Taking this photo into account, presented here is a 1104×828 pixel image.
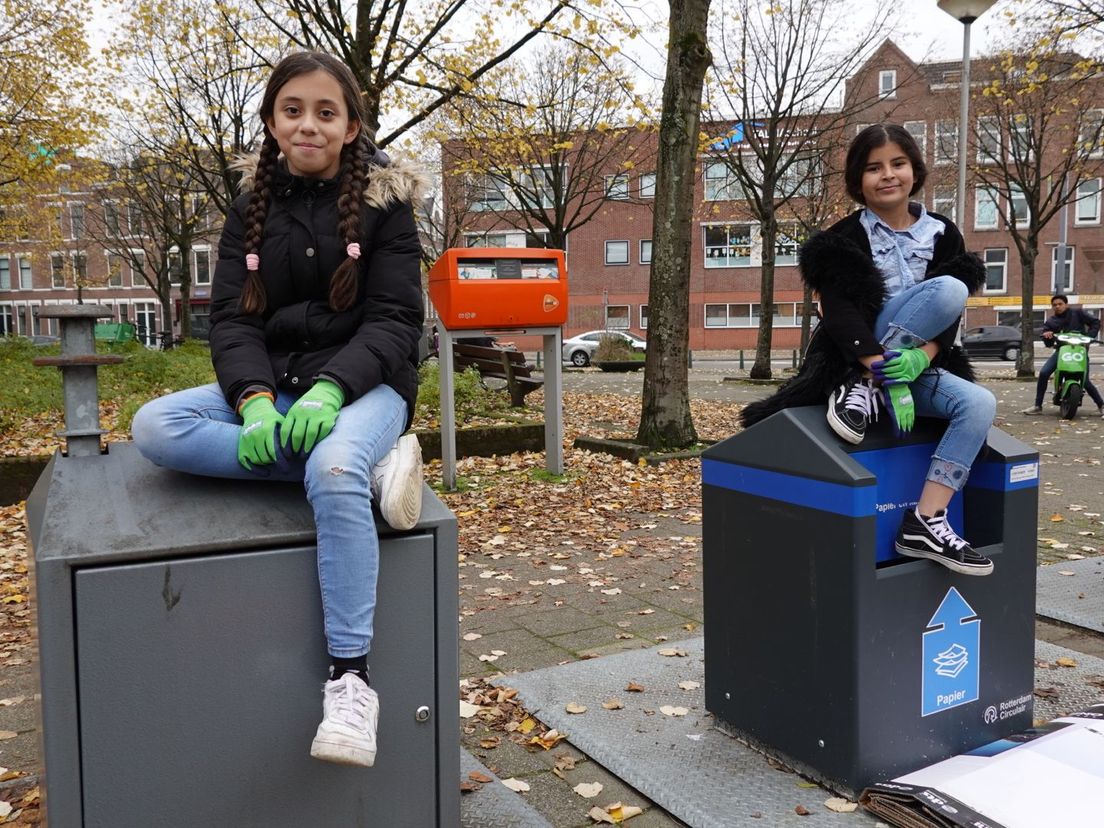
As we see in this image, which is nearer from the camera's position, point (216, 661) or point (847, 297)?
point (216, 661)

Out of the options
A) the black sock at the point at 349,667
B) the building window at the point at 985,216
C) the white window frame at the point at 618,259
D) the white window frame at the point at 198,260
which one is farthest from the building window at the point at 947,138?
the white window frame at the point at 198,260

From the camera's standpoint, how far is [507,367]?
11812mm

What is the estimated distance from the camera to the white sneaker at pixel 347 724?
1858mm

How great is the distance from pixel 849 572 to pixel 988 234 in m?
44.2

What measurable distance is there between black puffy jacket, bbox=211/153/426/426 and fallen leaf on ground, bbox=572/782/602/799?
3.95 feet

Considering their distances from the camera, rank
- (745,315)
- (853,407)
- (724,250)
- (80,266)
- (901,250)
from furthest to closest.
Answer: (80,266), (745,315), (724,250), (901,250), (853,407)

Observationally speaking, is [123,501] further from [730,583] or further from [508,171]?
[508,171]

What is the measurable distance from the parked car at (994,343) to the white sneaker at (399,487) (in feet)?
108

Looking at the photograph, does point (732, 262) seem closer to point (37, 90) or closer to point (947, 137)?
point (947, 137)

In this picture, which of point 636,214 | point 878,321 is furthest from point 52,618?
point 636,214

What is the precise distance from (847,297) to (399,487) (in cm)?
156

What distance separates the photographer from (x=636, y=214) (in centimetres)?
4416

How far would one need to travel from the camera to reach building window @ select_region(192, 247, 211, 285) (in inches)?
2137

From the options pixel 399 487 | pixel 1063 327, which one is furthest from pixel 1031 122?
pixel 399 487
